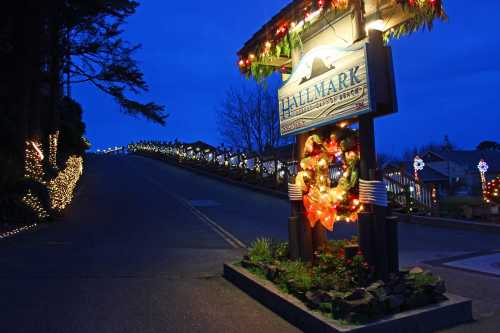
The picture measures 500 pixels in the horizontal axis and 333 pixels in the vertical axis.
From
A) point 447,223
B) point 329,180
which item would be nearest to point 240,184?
point 447,223

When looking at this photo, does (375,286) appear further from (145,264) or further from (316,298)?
(145,264)

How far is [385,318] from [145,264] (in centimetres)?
518

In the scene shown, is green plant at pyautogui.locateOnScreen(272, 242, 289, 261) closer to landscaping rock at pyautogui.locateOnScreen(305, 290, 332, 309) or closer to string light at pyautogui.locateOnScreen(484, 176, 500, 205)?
landscaping rock at pyautogui.locateOnScreen(305, 290, 332, 309)

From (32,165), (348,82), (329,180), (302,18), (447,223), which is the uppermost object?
(302,18)

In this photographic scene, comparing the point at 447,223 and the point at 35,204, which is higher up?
the point at 35,204

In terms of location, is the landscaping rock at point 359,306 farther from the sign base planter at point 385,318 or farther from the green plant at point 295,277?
the green plant at point 295,277

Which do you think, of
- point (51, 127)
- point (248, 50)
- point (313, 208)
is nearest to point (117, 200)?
point (51, 127)

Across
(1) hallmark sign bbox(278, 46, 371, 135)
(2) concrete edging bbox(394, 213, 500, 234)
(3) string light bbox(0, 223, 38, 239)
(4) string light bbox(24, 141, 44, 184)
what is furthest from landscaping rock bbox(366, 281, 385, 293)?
(4) string light bbox(24, 141, 44, 184)

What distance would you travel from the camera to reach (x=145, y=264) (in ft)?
29.9

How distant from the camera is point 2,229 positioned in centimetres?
1282

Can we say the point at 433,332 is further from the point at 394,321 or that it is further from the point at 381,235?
the point at 381,235

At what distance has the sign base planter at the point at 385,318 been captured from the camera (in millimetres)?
4961

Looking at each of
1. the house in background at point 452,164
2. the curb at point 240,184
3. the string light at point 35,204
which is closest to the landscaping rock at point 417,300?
the string light at point 35,204

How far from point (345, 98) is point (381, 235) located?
5.62ft
